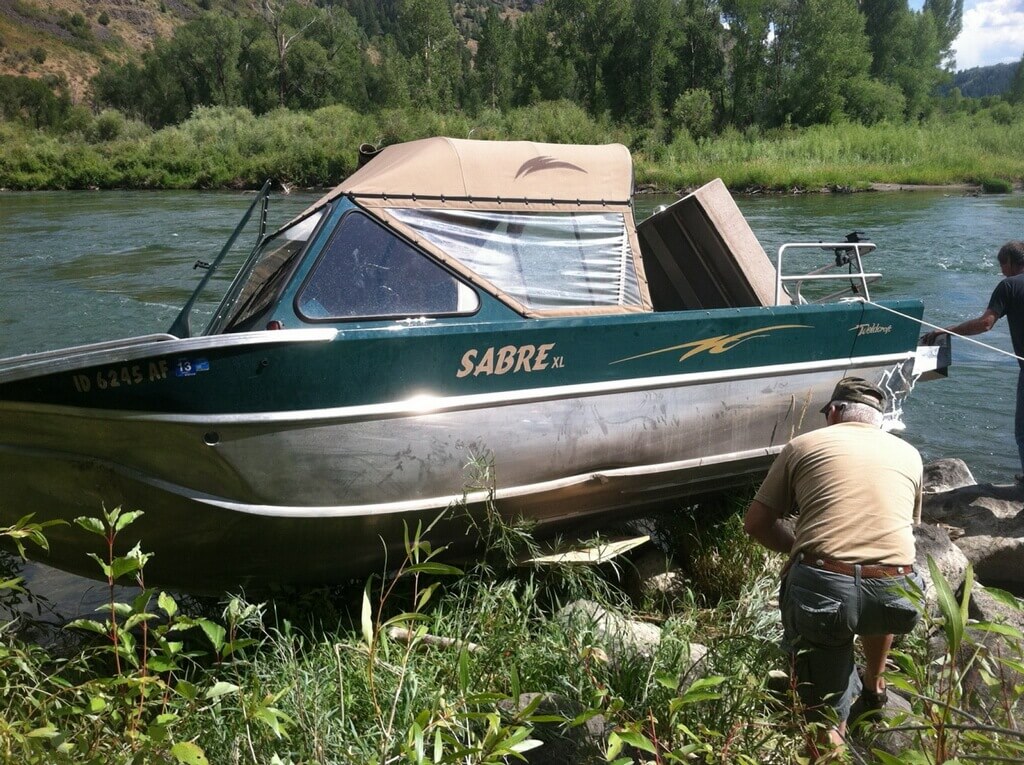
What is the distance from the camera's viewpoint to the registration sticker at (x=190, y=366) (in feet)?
13.4

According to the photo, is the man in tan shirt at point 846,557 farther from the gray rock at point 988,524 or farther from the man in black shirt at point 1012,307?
the man in black shirt at point 1012,307

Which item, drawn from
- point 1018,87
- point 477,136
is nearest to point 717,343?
point 477,136

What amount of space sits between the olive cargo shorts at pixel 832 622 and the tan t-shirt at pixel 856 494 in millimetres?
110

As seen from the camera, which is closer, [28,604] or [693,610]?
[693,610]

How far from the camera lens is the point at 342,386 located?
14.3ft

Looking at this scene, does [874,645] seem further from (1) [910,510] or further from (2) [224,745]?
(2) [224,745]

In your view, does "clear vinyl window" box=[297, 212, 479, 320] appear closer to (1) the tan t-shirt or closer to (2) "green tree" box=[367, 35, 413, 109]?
(1) the tan t-shirt

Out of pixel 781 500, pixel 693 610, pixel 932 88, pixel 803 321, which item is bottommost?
pixel 693 610

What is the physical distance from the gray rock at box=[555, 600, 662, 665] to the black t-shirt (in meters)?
3.82

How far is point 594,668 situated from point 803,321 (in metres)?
2.93

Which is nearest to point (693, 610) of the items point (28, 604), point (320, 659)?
point (320, 659)

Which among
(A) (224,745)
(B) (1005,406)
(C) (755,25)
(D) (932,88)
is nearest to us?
(A) (224,745)

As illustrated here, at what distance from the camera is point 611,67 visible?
71.8 m

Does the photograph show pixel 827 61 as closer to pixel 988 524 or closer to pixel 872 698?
pixel 988 524
